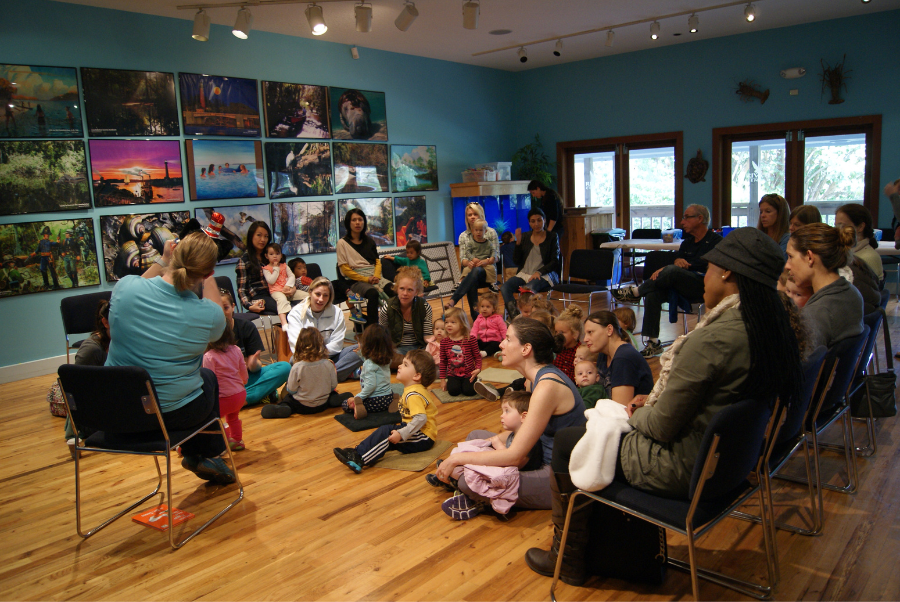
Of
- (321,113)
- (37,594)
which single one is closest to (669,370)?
(37,594)

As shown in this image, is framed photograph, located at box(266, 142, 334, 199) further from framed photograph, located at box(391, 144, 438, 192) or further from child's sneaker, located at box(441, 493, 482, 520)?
child's sneaker, located at box(441, 493, 482, 520)

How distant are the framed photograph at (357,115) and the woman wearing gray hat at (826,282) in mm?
6755

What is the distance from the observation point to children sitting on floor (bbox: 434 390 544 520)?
3078 mm

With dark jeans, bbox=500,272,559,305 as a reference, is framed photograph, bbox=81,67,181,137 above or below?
above

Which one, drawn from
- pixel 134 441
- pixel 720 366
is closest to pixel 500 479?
pixel 720 366

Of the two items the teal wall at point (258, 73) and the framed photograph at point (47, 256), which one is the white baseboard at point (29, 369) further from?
the framed photograph at point (47, 256)

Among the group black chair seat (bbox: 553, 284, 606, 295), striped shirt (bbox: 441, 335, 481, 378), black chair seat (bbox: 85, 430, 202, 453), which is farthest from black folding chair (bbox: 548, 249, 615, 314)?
black chair seat (bbox: 85, 430, 202, 453)

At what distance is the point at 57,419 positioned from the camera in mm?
5109

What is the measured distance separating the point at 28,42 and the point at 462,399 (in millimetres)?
5427

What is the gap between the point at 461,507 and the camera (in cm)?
320

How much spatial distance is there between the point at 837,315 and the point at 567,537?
5.93 ft

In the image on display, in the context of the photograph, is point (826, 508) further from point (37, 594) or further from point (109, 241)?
point (109, 241)

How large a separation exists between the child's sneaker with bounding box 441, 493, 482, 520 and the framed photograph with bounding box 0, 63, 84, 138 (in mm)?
5676

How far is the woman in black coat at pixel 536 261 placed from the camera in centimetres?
727
